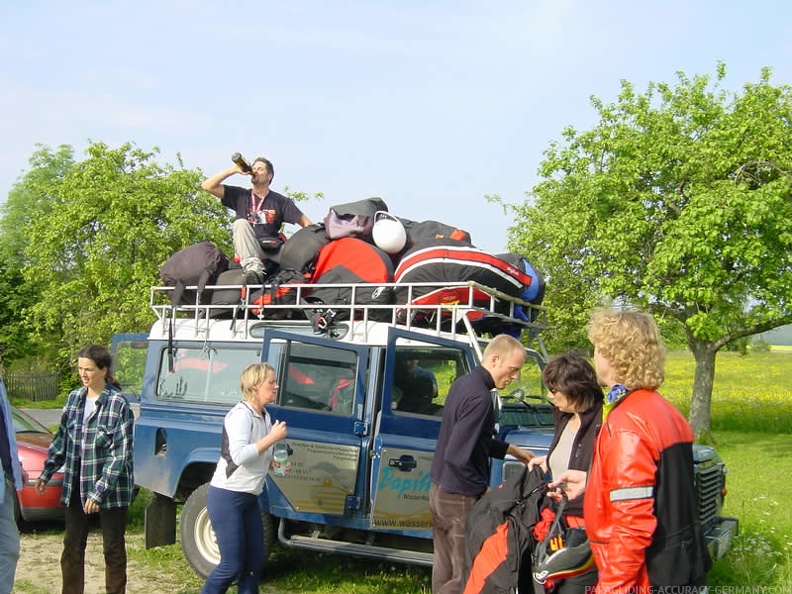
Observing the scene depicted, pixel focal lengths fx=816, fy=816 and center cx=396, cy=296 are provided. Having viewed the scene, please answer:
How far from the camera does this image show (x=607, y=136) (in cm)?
2033

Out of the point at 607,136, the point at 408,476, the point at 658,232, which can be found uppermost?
the point at 607,136

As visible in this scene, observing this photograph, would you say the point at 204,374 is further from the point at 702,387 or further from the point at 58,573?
the point at 702,387

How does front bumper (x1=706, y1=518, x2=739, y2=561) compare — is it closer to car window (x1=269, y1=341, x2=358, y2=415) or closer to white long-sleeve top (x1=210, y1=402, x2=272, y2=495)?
car window (x1=269, y1=341, x2=358, y2=415)

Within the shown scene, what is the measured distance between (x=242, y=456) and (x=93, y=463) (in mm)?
1166

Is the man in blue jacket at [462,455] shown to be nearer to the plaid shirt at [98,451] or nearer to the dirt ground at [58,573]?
the plaid shirt at [98,451]

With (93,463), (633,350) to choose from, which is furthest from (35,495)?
(633,350)

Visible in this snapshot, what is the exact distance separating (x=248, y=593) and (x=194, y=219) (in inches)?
792

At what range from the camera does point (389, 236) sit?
692 centimetres

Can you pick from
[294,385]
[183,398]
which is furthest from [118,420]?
[183,398]

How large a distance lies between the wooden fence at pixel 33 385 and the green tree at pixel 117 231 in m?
7.61

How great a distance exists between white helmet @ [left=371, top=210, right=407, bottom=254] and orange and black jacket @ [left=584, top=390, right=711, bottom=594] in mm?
4196

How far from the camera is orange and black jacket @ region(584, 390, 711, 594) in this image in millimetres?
2768

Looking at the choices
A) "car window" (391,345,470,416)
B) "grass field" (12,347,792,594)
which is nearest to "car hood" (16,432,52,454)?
"grass field" (12,347,792,594)

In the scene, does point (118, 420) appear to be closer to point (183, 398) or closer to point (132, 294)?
point (183, 398)
